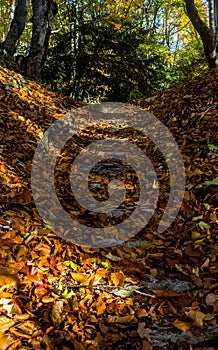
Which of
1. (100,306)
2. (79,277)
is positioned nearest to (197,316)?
(100,306)

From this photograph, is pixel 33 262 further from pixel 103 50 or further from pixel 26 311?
pixel 103 50

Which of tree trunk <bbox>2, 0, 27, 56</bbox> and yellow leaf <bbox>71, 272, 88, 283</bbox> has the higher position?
tree trunk <bbox>2, 0, 27, 56</bbox>

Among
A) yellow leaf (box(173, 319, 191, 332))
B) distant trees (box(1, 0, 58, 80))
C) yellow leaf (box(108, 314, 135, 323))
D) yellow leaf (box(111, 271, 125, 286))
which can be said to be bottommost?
yellow leaf (box(108, 314, 135, 323))

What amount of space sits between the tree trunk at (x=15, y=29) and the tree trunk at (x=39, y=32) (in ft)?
2.10

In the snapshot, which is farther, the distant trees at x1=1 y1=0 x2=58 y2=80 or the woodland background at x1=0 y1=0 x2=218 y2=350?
the distant trees at x1=1 y1=0 x2=58 y2=80

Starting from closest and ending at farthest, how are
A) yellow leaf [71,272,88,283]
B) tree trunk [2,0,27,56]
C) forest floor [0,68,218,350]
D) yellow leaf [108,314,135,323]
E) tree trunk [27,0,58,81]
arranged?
forest floor [0,68,218,350]
yellow leaf [108,314,135,323]
yellow leaf [71,272,88,283]
tree trunk [27,0,58,81]
tree trunk [2,0,27,56]

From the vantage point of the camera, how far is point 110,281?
239cm

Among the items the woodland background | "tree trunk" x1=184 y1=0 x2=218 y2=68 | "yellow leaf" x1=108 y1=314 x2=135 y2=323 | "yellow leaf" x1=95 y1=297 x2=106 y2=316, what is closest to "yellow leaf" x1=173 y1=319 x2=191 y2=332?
the woodland background

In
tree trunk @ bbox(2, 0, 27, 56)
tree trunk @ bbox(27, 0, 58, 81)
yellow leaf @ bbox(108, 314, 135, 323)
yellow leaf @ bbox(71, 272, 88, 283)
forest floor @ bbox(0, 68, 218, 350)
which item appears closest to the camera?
forest floor @ bbox(0, 68, 218, 350)

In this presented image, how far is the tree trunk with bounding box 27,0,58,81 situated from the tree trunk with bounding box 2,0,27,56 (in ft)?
2.10

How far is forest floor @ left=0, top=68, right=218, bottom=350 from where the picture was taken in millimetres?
1917

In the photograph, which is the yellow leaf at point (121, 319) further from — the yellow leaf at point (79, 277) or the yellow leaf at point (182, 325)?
the yellow leaf at point (79, 277)

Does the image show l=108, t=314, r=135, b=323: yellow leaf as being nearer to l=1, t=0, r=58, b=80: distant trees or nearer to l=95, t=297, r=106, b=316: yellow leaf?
l=95, t=297, r=106, b=316: yellow leaf

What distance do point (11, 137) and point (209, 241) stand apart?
9.97 ft
